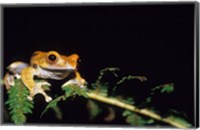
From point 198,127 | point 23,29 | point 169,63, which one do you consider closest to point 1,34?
point 23,29

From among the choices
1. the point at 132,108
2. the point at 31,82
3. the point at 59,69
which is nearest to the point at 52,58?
the point at 59,69

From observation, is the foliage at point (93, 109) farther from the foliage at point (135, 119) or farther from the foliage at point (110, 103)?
the foliage at point (135, 119)

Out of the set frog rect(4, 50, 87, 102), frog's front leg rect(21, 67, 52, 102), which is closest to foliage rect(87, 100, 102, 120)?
frog rect(4, 50, 87, 102)

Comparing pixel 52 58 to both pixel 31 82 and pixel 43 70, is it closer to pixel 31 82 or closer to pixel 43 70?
pixel 43 70

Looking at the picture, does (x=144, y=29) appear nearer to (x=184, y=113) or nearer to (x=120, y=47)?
(x=120, y=47)

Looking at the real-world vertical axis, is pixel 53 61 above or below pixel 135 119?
above
